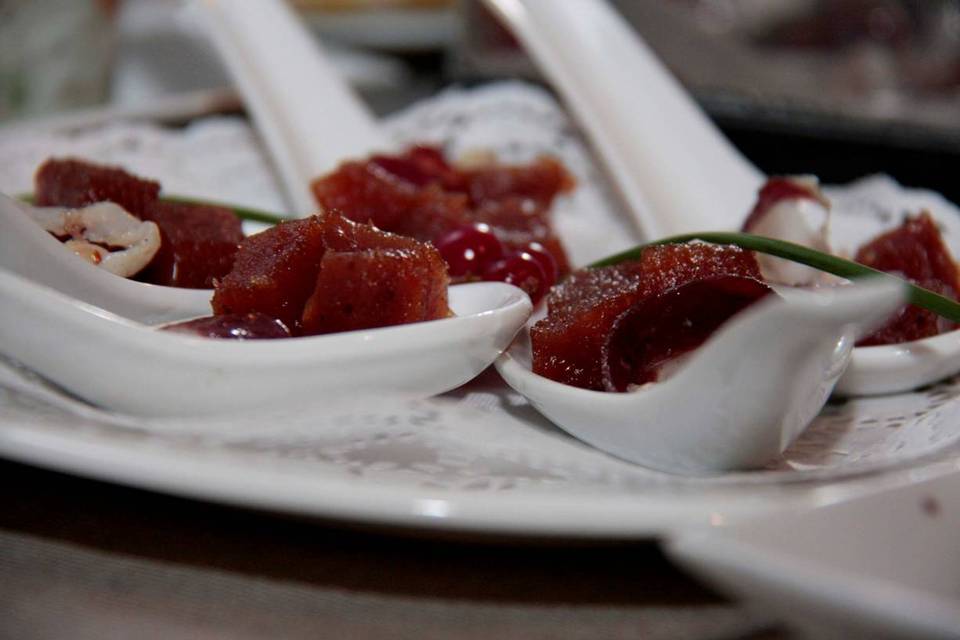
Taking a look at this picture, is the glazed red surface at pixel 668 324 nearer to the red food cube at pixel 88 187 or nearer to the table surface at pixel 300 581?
the table surface at pixel 300 581

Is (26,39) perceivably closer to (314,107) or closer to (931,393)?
(314,107)

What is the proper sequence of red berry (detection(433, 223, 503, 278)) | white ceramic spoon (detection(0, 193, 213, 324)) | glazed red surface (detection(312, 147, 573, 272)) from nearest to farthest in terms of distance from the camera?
white ceramic spoon (detection(0, 193, 213, 324)) → red berry (detection(433, 223, 503, 278)) → glazed red surface (detection(312, 147, 573, 272))

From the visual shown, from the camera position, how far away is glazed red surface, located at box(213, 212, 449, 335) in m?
0.84

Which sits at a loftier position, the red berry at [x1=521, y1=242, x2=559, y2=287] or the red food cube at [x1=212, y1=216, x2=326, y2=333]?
the red food cube at [x1=212, y1=216, x2=326, y2=333]

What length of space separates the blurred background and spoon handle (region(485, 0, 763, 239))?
35 cm

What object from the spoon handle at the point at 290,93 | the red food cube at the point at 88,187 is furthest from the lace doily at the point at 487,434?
the spoon handle at the point at 290,93

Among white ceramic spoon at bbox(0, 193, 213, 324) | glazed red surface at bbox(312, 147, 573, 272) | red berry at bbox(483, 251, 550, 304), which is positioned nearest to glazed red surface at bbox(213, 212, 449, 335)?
white ceramic spoon at bbox(0, 193, 213, 324)

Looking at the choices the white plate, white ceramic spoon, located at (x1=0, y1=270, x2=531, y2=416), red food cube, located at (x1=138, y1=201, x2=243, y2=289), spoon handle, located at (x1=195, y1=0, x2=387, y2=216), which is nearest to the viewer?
the white plate

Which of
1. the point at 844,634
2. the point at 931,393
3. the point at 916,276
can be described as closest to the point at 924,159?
the point at 916,276

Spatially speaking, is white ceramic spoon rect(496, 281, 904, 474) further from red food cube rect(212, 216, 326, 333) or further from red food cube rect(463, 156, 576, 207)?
red food cube rect(463, 156, 576, 207)

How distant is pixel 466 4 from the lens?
96.0 inches

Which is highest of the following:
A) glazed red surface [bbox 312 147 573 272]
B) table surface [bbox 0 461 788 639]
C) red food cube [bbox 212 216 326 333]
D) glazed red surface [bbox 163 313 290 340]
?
red food cube [bbox 212 216 326 333]

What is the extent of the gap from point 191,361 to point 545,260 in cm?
53

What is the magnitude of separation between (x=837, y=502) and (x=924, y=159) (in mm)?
1577
